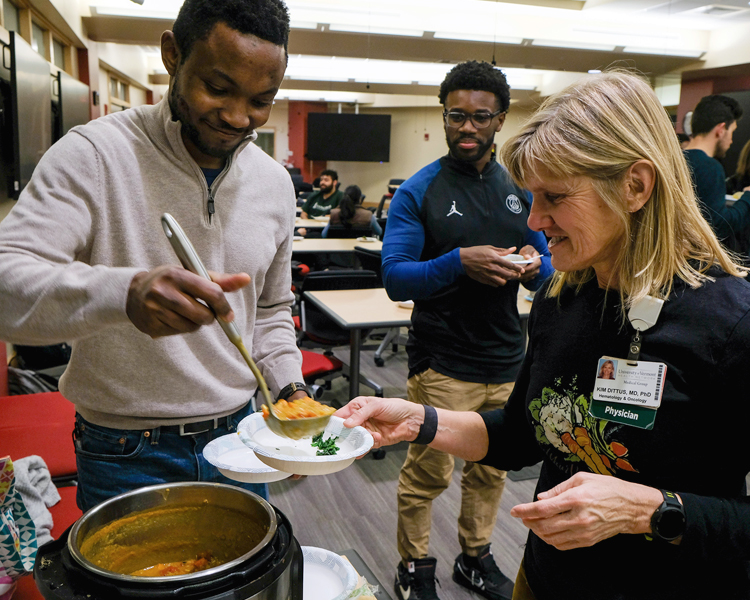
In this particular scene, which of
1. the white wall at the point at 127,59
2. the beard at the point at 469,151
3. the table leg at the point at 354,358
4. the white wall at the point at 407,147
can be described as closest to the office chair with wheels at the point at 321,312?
the table leg at the point at 354,358

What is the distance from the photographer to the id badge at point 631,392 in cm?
102

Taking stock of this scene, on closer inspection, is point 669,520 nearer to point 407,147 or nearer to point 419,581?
point 419,581

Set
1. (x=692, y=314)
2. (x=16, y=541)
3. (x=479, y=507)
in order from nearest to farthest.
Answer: (x=692, y=314) < (x=16, y=541) < (x=479, y=507)

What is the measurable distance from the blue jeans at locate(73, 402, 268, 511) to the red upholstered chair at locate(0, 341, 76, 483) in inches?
39.3

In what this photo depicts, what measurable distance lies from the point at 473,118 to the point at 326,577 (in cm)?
166

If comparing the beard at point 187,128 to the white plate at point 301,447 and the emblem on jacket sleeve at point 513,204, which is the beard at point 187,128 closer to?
the white plate at point 301,447

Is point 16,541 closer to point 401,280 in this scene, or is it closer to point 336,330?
point 401,280

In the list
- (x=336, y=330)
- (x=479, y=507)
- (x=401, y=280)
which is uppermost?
(x=401, y=280)

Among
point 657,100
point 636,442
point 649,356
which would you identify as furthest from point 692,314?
point 657,100

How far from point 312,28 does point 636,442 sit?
7.44 meters

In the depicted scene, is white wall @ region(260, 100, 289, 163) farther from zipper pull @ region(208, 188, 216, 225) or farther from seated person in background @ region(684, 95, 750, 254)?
zipper pull @ region(208, 188, 216, 225)

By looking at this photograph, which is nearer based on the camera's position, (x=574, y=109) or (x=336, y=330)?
(x=574, y=109)

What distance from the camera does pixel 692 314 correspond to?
1020 millimetres

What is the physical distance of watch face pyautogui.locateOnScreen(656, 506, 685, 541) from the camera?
3.11 feet
